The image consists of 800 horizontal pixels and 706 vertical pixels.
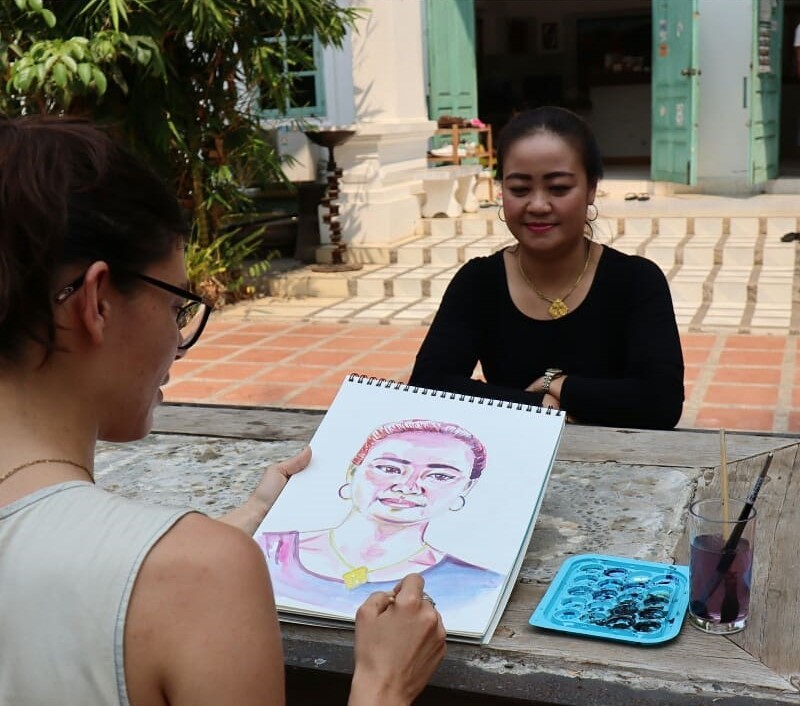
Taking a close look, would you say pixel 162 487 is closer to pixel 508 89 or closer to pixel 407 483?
pixel 407 483

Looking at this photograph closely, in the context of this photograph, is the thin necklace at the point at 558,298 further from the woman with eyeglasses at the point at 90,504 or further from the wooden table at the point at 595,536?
the woman with eyeglasses at the point at 90,504

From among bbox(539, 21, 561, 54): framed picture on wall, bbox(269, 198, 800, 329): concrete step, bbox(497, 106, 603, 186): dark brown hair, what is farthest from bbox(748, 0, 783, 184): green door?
bbox(497, 106, 603, 186): dark brown hair

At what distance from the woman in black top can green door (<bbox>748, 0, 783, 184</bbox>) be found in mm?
6711

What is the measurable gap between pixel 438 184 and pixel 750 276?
2.80m

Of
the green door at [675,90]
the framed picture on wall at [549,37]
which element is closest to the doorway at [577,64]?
the framed picture on wall at [549,37]

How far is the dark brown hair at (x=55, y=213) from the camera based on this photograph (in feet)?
2.58

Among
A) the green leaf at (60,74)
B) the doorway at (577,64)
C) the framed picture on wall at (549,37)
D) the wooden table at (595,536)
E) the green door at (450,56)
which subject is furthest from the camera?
the framed picture on wall at (549,37)

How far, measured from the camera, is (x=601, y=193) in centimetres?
923

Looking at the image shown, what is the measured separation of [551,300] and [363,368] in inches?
109

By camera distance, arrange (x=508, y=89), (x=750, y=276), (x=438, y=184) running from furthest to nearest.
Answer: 1. (x=508, y=89)
2. (x=438, y=184)
3. (x=750, y=276)

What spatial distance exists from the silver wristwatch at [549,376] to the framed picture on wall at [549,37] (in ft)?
40.1

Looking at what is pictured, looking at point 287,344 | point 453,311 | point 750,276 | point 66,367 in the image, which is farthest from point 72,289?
point 750,276

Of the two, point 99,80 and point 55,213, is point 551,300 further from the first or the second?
point 99,80

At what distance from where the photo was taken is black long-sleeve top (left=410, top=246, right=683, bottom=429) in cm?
201
